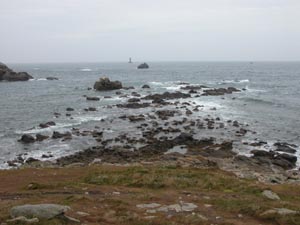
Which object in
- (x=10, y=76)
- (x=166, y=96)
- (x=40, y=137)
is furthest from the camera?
(x=10, y=76)

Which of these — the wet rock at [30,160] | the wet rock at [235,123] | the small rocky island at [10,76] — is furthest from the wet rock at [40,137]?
the small rocky island at [10,76]

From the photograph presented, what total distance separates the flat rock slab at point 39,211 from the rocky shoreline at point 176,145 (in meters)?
18.9

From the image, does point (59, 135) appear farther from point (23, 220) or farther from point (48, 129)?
point (23, 220)

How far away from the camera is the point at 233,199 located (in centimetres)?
2095

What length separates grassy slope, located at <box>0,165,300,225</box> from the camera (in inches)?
697

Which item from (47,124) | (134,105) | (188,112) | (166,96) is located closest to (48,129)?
(47,124)

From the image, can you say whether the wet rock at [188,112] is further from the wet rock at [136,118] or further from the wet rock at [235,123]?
the wet rock at [235,123]

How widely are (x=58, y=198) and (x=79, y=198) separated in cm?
133

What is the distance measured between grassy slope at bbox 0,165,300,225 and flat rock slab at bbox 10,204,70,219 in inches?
15.2

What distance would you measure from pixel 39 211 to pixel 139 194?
671 cm

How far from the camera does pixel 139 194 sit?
21.9 m

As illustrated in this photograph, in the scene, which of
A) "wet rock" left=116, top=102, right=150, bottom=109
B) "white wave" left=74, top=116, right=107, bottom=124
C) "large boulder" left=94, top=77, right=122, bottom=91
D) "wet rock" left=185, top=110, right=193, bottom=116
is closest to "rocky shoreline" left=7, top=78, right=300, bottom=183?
"wet rock" left=185, top=110, right=193, bottom=116

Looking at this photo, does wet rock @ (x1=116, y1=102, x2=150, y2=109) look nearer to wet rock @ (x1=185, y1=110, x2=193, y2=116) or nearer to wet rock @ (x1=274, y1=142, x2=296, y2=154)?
wet rock @ (x1=185, y1=110, x2=193, y2=116)

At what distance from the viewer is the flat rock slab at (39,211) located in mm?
16312
